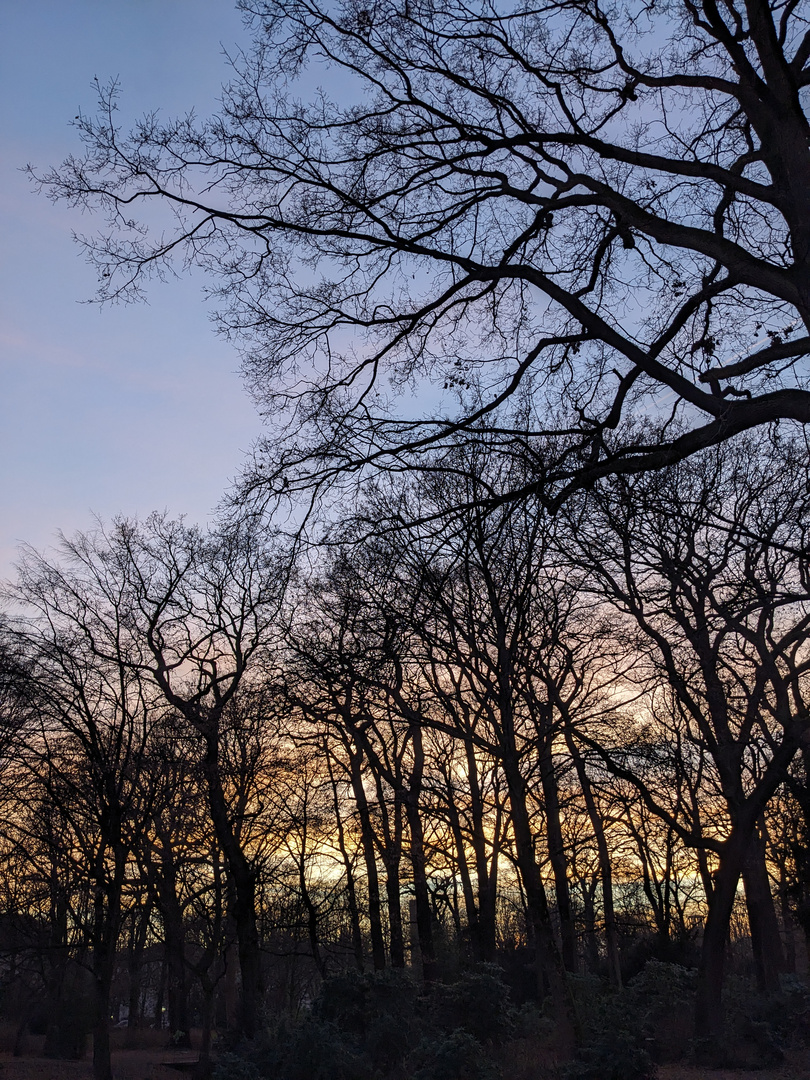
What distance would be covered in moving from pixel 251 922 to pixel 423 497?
15027mm

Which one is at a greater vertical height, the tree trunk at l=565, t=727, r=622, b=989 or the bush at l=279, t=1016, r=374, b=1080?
the tree trunk at l=565, t=727, r=622, b=989

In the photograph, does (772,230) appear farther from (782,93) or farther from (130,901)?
(130,901)

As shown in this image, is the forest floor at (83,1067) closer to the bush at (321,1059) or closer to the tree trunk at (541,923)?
the bush at (321,1059)

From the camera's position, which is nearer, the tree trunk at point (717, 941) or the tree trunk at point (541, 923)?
the tree trunk at point (541, 923)

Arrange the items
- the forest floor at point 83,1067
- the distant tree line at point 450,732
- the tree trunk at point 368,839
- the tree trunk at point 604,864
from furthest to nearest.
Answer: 1. the forest floor at point 83,1067
2. the tree trunk at point 368,839
3. the tree trunk at point 604,864
4. the distant tree line at point 450,732

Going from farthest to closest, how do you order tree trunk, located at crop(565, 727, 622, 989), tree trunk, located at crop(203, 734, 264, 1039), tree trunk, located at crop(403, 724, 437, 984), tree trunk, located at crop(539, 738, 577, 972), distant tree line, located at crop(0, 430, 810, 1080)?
tree trunk, located at crop(403, 724, 437, 984), tree trunk, located at crop(203, 734, 264, 1039), tree trunk, located at crop(565, 727, 622, 989), tree trunk, located at crop(539, 738, 577, 972), distant tree line, located at crop(0, 430, 810, 1080)

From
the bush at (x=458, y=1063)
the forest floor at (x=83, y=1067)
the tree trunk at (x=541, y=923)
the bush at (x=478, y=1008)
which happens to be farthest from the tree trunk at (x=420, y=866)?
the forest floor at (x=83, y=1067)

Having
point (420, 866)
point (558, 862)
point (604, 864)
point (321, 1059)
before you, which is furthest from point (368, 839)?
point (321, 1059)

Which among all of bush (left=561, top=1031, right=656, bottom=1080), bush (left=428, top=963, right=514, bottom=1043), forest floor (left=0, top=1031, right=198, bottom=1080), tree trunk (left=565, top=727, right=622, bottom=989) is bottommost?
forest floor (left=0, top=1031, right=198, bottom=1080)

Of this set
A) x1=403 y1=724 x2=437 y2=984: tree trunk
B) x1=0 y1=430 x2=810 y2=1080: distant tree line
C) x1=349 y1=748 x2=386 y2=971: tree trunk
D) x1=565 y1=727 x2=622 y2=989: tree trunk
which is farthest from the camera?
x1=349 y1=748 x2=386 y2=971: tree trunk

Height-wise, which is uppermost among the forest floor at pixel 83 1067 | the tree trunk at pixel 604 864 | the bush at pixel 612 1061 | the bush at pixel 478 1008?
the tree trunk at pixel 604 864

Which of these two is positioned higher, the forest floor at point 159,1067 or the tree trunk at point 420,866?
the tree trunk at point 420,866

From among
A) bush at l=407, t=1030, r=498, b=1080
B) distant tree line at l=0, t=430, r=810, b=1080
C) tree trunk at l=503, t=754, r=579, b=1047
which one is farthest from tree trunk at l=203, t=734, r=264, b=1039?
bush at l=407, t=1030, r=498, b=1080

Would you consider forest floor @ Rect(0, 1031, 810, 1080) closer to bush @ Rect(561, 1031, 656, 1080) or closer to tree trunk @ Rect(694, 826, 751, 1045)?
tree trunk @ Rect(694, 826, 751, 1045)
